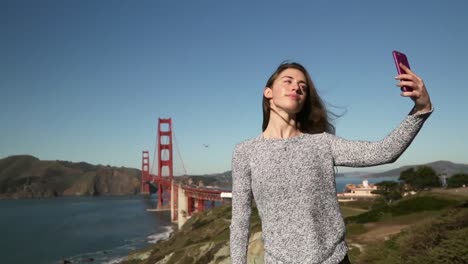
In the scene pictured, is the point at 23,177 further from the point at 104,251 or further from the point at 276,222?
the point at 276,222

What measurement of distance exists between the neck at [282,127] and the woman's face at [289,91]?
4cm

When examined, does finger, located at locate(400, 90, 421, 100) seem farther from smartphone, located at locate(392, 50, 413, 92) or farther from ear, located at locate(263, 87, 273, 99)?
ear, located at locate(263, 87, 273, 99)

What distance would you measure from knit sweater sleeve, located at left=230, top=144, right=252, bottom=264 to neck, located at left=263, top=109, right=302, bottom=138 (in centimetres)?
20

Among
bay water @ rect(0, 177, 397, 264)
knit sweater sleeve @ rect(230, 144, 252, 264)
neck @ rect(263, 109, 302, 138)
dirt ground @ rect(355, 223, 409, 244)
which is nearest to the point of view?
knit sweater sleeve @ rect(230, 144, 252, 264)

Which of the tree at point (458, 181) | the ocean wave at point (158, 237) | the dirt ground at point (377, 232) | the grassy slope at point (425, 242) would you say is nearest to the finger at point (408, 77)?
the grassy slope at point (425, 242)

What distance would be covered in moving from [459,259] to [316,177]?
516 cm

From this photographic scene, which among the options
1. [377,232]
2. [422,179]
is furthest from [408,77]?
[422,179]

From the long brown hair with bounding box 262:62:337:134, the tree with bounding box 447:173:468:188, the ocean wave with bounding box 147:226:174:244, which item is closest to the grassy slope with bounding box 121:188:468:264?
the long brown hair with bounding box 262:62:337:134

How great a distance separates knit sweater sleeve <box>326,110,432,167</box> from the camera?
5.61ft

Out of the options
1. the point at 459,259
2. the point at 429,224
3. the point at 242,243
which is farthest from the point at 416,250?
the point at 242,243

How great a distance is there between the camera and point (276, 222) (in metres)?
2.01

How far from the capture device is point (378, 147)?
185 centimetres

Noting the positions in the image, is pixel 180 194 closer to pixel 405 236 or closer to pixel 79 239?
pixel 79 239

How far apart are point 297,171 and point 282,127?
1.13 ft
